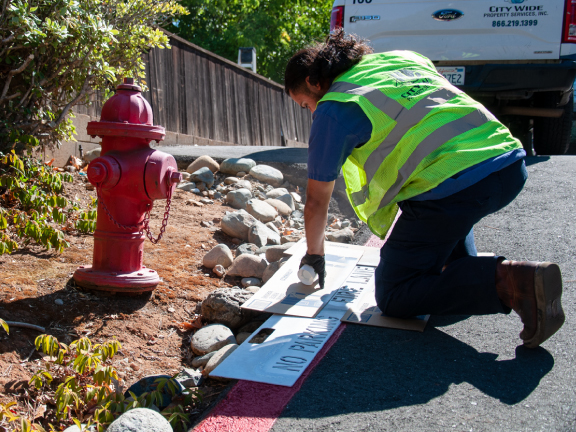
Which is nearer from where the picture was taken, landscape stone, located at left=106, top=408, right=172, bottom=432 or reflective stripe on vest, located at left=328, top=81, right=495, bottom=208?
landscape stone, located at left=106, top=408, right=172, bottom=432

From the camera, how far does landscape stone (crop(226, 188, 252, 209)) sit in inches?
174

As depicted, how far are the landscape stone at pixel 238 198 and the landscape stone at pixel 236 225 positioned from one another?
61 centimetres

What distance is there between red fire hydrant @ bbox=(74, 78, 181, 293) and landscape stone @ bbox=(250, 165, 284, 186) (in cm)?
243

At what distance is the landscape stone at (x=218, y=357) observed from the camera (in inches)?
83.4

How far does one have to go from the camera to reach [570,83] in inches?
193

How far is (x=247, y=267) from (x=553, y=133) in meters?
4.40

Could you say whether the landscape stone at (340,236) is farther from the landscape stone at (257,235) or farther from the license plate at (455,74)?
the license plate at (455,74)

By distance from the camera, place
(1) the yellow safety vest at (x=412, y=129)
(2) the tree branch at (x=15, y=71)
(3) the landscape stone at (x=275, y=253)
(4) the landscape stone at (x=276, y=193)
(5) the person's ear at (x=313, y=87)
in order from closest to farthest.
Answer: (1) the yellow safety vest at (x=412, y=129) < (5) the person's ear at (x=313, y=87) < (2) the tree branch at (x=15, y=71) < (3) the landscape stone at (x=275, y=253) < (4) the landscape stone at (x=276, y=193)

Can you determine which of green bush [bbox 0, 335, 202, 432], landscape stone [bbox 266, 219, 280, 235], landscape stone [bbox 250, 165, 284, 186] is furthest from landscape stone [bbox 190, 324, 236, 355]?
landscape stone [bbox 250, 165, 284, 186]

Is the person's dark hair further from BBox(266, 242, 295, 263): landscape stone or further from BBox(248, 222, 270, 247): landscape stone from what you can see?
BBox(248, 222, 270, 247): landscape stone

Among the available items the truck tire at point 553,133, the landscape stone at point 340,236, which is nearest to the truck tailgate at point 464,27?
the truck tire at point 553,133

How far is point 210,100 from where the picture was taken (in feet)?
32.0

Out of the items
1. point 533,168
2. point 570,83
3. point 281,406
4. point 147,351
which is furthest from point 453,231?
point 570,83

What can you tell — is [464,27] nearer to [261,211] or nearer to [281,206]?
[281,206]
